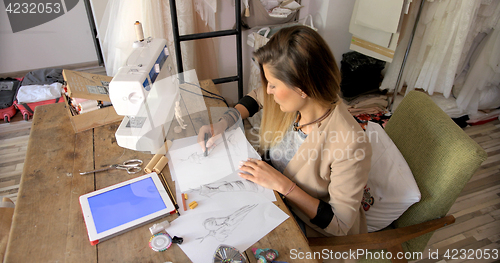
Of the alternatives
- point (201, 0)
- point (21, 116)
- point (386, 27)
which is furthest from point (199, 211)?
point (21, 116)

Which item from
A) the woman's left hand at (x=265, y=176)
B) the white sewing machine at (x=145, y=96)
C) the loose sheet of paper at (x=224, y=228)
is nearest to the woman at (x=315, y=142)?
the woman's left hand at (x=265, y=176)

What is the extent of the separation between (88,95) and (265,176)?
76cm

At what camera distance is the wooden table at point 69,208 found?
2.58 feet

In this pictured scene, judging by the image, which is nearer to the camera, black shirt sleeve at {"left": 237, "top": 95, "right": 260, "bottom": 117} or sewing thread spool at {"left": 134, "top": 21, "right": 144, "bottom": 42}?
sewing thread spool at {"left": 134, "top": 21, "right": 144, "bottom": 42}

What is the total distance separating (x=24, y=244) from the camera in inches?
31.6

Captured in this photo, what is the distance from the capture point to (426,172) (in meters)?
1.04

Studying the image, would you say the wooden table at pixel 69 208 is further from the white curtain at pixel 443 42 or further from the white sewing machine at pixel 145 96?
the white curtain at pixel 443 42

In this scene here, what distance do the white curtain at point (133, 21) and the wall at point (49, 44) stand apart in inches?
31.3

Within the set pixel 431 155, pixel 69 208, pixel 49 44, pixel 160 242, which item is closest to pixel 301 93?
pixel 431 155

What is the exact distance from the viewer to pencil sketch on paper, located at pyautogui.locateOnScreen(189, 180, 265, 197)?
96 centimetres

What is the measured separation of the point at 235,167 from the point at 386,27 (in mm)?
1620

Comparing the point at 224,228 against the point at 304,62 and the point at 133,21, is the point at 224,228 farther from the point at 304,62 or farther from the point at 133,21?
the point at 133,21

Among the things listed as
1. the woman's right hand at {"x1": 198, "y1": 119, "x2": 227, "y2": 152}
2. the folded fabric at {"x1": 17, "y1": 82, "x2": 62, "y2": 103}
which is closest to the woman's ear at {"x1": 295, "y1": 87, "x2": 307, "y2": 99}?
the woman's right hand at {"x1": 198, "y1": 119, "x2": 227, "y2": 152}

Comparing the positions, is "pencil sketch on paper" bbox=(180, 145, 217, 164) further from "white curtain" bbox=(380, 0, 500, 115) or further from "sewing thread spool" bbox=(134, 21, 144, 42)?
"white curtain" bbox=(380, 0, 500, 115)
